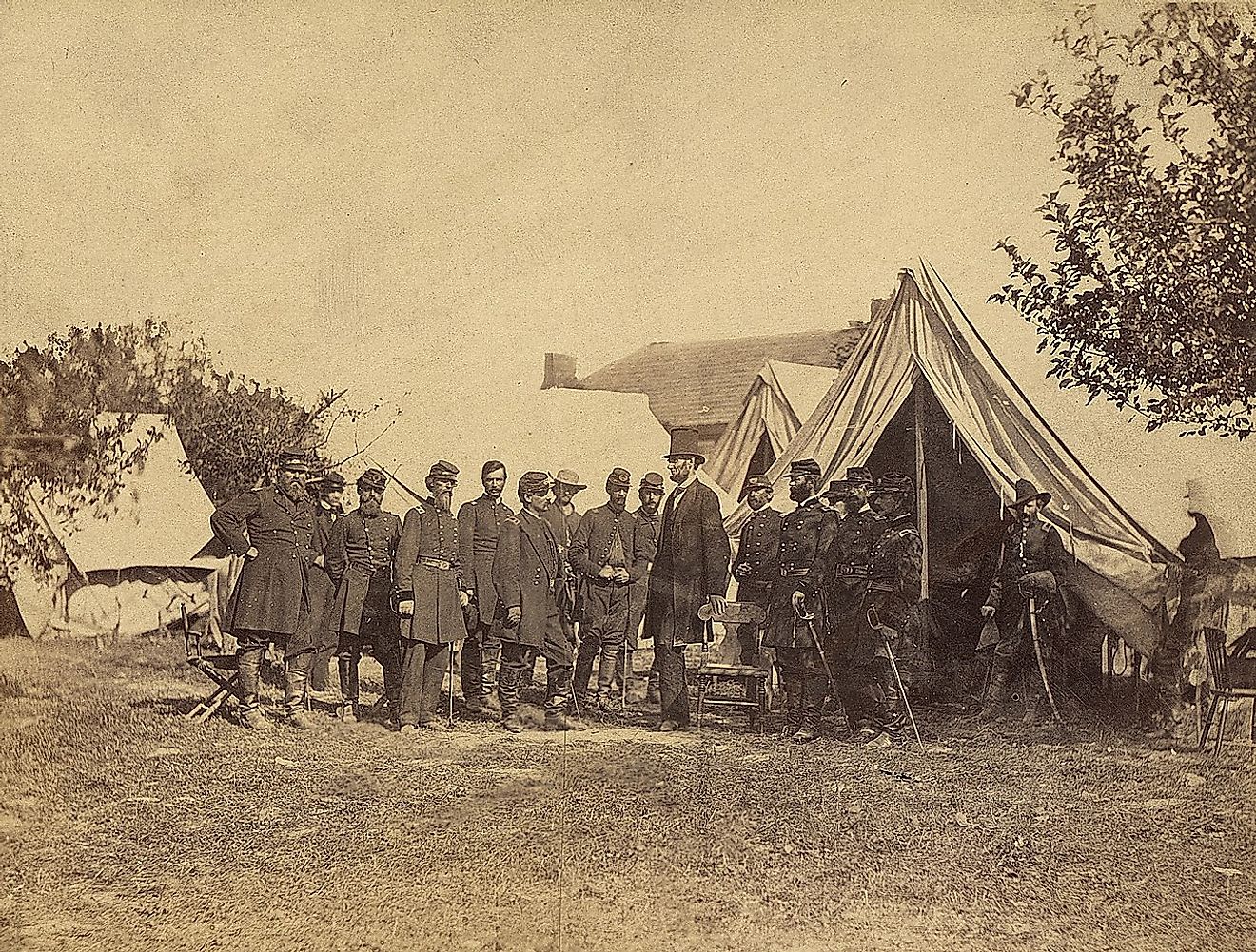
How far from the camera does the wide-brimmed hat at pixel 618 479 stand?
3887 millimetres

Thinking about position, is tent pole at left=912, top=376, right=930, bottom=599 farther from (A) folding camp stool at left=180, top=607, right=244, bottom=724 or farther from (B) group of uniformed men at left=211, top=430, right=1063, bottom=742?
(A) folding camp stool at left=180, top=607, right=244, bottom=724

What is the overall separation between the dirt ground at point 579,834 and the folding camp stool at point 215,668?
0.19ft

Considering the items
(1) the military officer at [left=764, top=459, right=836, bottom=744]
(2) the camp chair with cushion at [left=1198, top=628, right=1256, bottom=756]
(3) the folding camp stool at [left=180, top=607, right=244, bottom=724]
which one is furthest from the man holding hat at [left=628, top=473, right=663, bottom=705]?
(2) the camp chair with cushion at [left=1198, top=628, right=1256, bottom=756]

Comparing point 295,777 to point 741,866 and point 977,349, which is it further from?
point 977,349

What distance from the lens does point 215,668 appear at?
393cm

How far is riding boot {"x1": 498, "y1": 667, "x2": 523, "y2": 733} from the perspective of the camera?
3904 mm

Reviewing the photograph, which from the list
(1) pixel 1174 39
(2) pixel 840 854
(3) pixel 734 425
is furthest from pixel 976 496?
(1) pixel 1174 39

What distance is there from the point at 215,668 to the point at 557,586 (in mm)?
1232

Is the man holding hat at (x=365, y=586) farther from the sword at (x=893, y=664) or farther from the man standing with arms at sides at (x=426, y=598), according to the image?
the sword at (x=893, y=664)

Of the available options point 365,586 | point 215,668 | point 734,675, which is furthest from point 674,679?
point 215,668

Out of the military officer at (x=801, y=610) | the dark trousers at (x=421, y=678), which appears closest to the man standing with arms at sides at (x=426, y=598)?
the dark trousers at (x=421, y=678)

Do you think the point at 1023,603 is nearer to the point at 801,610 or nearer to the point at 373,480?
A: the point at 801,610

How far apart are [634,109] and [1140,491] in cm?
218

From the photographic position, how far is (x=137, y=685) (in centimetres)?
391
